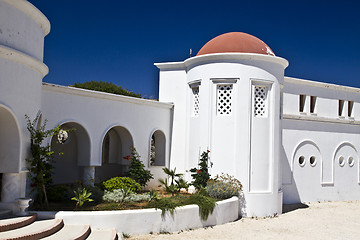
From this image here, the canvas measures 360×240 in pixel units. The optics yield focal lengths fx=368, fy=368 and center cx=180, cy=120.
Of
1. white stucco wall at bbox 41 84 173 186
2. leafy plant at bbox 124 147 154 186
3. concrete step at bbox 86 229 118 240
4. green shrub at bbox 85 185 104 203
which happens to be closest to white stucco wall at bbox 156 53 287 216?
leafy plant at bbox 124 147 154 186

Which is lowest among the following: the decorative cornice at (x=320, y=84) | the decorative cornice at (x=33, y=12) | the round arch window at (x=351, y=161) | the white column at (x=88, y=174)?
the white column at (x=88, y=174)

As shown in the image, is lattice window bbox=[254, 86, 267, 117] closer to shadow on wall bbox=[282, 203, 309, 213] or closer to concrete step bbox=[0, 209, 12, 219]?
shadow on wall bbox=[282, 203, 309, 213]

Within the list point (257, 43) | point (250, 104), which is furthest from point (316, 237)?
point (257, 43)

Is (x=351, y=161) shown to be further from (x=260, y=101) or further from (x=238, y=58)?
(x=238, y=58)

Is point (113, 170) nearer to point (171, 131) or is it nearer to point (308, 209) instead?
point (171, 131)

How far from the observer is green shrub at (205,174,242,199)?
13086 millimetres

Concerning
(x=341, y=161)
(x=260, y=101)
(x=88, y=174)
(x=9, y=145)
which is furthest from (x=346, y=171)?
(x=9, y=145)

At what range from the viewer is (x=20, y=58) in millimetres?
9133

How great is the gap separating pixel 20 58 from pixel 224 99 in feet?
25.5

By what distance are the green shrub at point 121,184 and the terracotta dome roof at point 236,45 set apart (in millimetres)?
6051

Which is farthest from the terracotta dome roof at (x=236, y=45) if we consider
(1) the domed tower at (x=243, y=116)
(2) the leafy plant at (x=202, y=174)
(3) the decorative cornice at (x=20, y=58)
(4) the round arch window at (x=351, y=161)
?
(4) the round arch window at (x=351, y=161)

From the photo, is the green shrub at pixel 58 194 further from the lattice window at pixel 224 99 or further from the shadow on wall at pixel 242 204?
the lattice window at pixel 224 99

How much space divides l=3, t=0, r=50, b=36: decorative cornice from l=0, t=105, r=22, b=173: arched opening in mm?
2759

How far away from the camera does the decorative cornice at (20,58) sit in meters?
8.66
